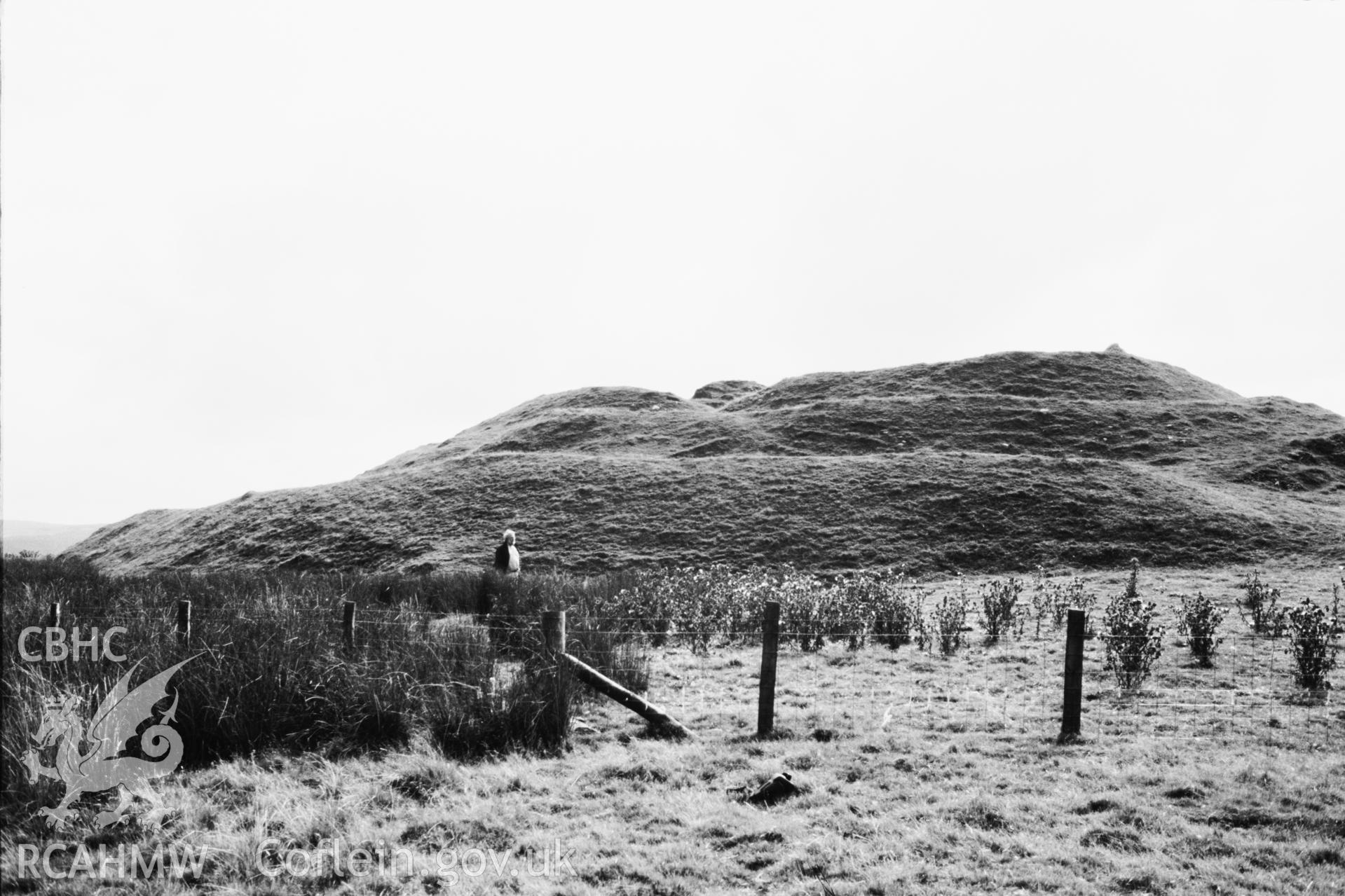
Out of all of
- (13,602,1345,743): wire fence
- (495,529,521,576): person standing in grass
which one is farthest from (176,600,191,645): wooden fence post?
(495,529,521,576): person standing in grass

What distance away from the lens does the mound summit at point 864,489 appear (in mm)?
31344

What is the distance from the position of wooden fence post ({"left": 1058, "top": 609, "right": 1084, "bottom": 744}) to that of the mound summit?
22722mm

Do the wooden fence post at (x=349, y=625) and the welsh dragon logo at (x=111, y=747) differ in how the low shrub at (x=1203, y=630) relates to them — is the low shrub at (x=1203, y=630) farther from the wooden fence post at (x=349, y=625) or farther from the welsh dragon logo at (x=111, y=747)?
the welsh dragon logo at (x=111, y=747)

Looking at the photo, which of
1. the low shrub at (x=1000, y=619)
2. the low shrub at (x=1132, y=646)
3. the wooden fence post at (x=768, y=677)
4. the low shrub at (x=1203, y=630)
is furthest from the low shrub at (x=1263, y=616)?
the wooden fence post at (x=768, y=677)

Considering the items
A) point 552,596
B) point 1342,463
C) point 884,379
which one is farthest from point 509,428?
point 1342,463

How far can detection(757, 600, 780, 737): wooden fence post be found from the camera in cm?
761

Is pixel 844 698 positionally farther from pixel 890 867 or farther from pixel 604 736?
pixel 890 867

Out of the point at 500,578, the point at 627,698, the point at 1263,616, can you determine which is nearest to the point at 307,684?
the point at 627,698

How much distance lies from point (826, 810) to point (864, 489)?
3332 cm

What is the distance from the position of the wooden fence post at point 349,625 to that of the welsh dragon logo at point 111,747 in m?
2.28

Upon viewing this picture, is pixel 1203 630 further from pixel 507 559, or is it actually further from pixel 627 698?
pixel 507 559

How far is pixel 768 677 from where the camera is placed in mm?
7688

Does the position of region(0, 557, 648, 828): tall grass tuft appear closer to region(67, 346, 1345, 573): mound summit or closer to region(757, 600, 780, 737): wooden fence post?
region(757, 600, 780, 737): wooden fence post

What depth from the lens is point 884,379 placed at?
190 ft
